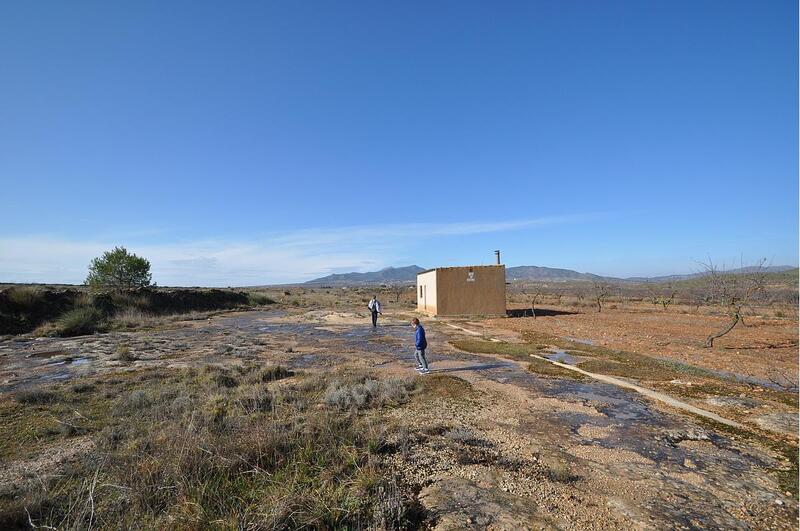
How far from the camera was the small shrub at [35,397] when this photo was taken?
8.99 m

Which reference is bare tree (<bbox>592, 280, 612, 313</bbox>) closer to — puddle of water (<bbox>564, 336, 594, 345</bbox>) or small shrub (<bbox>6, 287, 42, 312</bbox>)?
puddle of water (<bbox>564, 336, 594, 345</bbox>)

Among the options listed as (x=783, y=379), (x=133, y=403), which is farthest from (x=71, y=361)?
(x=783, y=379)

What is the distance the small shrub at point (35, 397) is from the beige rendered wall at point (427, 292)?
23.2m

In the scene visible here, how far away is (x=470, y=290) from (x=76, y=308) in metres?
28.5

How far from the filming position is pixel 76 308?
27.2 m

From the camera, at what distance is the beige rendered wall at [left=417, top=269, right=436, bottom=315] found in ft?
100

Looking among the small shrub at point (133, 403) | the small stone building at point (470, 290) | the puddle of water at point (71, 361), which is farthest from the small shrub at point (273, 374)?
the small stone building at point (470, 290)

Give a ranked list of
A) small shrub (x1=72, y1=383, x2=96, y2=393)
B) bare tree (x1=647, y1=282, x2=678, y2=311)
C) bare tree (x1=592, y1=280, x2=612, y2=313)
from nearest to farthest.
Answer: small shrub (x1=72, y1=383, x2=96, y2=393), bare tree (x1=592, y1=280, x2=612, y2=313), bare tree (x1=647, y1=282, x2=678, y2=311)

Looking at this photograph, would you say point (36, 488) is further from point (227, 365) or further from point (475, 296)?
point (475, 296)

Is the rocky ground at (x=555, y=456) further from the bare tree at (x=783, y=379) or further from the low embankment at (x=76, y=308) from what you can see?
the low embankment at (x=76, y=308)

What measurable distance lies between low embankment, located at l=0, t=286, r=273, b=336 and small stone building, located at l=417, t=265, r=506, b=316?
74.4 feet

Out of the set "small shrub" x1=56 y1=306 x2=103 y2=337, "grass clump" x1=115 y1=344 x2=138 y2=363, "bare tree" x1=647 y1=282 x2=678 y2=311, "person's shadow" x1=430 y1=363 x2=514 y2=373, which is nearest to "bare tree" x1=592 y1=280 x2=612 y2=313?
"bare tree" x1=647 y1=282 x2=678 y2=311

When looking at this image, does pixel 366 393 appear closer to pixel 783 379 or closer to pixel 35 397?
pixel 35 397

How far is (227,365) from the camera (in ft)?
41.8
